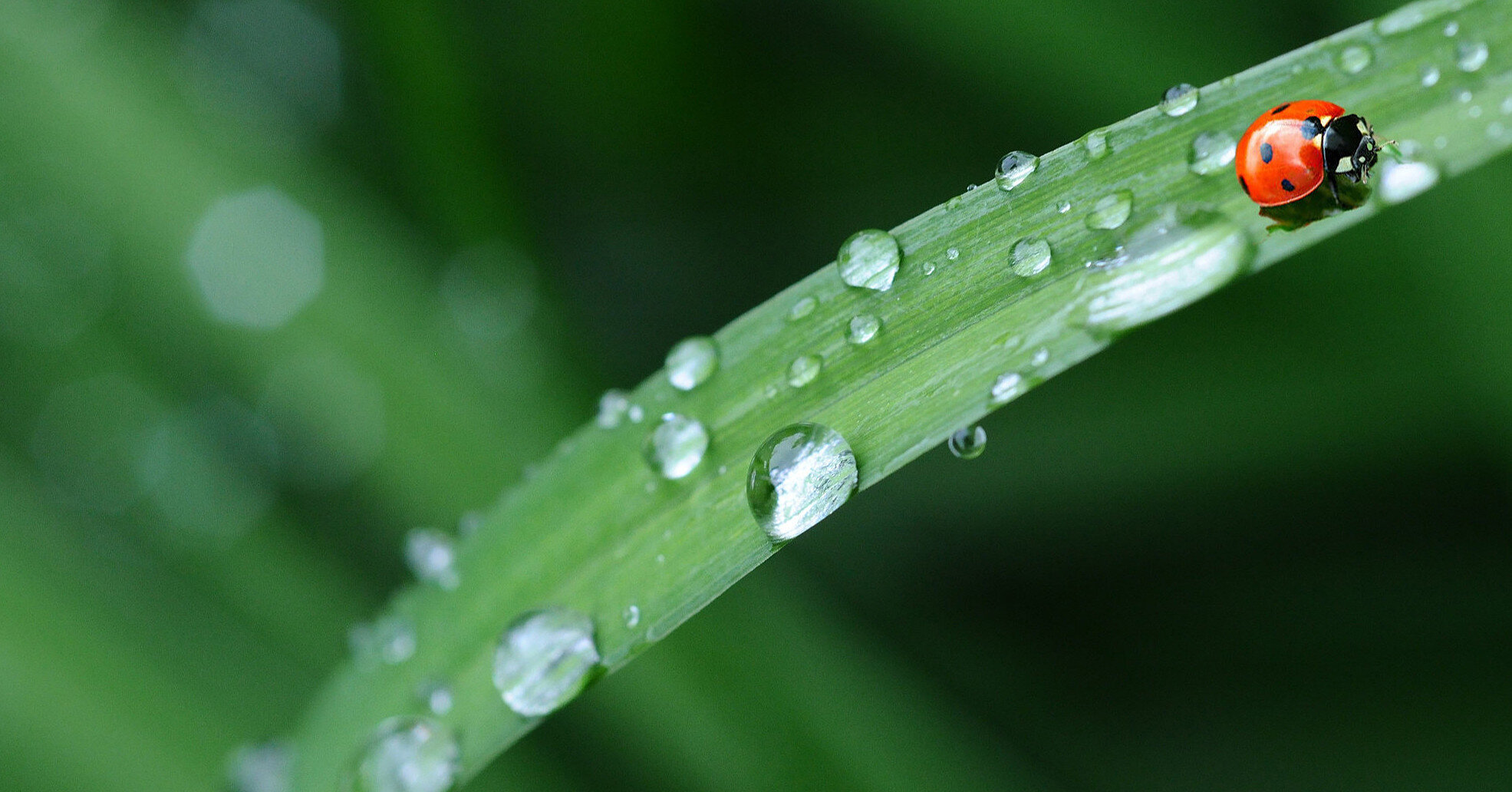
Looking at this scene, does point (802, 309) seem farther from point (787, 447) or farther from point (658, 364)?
point (658, 364)

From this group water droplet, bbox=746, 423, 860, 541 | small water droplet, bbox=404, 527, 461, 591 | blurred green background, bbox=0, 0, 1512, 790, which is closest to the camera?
water droplet, bbox=746, 423, 860, 541

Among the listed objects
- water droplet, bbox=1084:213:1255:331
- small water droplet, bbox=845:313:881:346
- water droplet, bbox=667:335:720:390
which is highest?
water droplet, bbox=667:335:720:390

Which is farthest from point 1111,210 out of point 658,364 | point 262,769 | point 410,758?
point 658,364

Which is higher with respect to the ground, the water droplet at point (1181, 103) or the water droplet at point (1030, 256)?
the water droplet at point (1181, 103)

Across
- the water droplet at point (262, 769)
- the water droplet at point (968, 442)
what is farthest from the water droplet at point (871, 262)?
the water droplet at point (262, 769)

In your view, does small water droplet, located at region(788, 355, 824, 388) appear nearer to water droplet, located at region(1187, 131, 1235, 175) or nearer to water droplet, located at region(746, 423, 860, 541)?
water droplet, located at region(746, 423, 860, 541)

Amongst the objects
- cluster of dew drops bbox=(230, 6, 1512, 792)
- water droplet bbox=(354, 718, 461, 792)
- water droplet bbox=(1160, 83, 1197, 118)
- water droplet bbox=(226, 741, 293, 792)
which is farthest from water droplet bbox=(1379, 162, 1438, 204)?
water droplet bbox=(226, 741, 293, 792)

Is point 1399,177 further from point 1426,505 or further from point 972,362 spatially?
point 1426,505

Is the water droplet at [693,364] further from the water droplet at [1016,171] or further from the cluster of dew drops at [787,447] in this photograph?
the water droplet at [1016,171]
